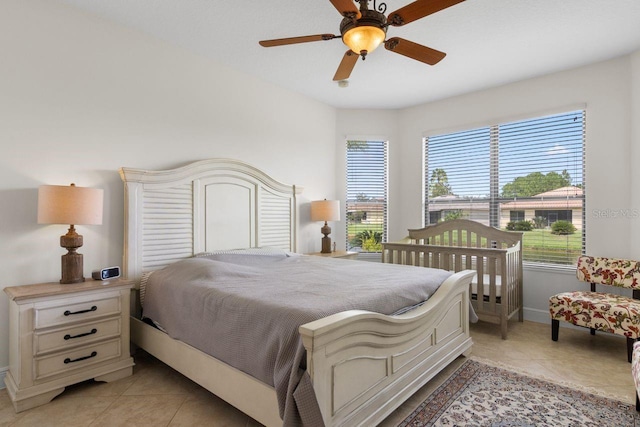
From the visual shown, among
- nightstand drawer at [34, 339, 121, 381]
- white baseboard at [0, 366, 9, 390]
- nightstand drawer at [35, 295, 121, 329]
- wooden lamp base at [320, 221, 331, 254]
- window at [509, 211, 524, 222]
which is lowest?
white baseboard at [0, 366, 9, 390]

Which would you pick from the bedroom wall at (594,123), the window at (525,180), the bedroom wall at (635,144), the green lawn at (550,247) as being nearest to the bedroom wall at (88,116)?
the window at (525,180)

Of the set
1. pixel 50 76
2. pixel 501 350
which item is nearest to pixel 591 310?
pixel 501 350

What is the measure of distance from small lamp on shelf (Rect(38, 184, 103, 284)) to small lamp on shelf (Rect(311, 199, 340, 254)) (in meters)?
2.35

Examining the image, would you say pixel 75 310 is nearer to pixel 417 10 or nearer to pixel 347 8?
pixel 347 8

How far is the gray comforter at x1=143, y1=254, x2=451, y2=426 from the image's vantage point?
4.71ft

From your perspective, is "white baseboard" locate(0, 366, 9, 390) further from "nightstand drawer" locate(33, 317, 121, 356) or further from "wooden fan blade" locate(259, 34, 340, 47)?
"wooden fan blade" locate(259, 34, 340, 47)

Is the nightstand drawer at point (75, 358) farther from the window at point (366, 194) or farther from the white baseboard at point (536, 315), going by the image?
the white baseboard at point (536, 315)

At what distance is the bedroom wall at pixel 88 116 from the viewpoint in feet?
7.29

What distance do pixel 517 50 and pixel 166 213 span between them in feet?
11.3

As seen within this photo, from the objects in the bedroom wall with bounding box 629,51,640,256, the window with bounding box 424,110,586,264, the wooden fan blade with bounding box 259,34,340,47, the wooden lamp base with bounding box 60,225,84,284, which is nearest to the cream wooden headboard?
the wooden lamp base with bounding box 60,225,84,284

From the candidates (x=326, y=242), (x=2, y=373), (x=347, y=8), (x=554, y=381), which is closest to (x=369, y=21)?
(x=347, y=8)

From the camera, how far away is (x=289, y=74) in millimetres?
3613

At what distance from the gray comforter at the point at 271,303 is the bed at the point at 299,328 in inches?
2.5

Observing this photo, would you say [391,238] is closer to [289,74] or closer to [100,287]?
[289,74]
